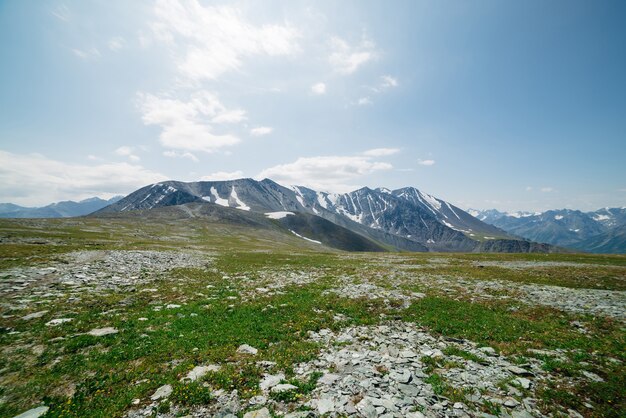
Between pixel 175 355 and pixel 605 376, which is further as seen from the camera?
pixel 175 355

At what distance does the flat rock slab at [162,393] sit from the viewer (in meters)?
9.32

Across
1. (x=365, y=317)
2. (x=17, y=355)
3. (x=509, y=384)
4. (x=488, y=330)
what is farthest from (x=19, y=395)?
(x=488, y=330)

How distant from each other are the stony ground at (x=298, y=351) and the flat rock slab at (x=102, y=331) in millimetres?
132

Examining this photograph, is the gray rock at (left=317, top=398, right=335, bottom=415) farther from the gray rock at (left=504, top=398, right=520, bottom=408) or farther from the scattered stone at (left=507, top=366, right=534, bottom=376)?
the scattered stone at (left=507, top=366, right=534, bottom=376)

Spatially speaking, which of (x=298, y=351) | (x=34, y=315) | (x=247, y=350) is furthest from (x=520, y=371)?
(x=34, y=315)

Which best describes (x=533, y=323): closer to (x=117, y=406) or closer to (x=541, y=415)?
(x=541, y=415)

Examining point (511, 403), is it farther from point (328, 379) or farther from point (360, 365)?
point (328, 379)

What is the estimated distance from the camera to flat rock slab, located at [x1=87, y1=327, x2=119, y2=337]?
13810 mm

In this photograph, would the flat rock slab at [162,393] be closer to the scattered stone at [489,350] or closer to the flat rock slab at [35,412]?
the flat rock slab at [35,412]

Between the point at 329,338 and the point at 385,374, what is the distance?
4317mm

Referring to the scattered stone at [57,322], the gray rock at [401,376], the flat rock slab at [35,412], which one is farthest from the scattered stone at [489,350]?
the scattered stone at [57,322]

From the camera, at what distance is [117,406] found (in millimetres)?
8812

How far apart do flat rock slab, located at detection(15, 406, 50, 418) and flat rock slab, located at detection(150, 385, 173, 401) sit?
2.97 metres

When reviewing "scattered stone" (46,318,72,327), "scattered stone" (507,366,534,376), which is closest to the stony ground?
"scattered stone" (507,366,534,376)
